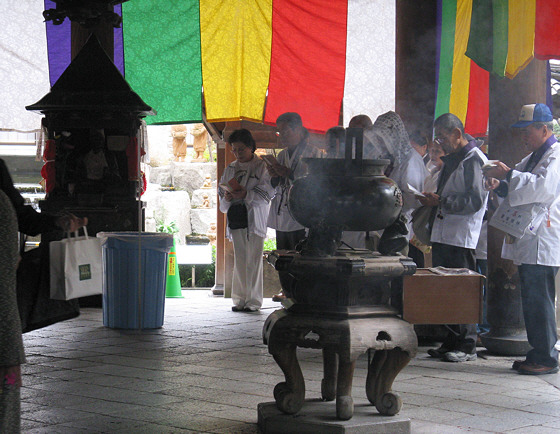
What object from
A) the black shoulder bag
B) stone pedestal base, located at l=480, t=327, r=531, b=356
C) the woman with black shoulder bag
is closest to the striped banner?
the woman with black shoulder bag

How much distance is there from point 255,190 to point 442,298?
388cm

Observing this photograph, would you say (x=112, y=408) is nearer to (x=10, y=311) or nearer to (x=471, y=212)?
(x=10, y=311)

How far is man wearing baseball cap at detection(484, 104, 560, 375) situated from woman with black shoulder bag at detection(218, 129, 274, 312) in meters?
3.53

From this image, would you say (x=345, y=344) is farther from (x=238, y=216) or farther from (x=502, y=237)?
(x=238, y=216)

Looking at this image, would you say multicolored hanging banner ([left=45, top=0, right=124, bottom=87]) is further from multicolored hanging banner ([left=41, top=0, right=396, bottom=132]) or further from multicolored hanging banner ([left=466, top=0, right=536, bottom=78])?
multicolored hanging banner ([left=466, top=0, right=536, bottom=78])

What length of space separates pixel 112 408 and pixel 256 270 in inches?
180

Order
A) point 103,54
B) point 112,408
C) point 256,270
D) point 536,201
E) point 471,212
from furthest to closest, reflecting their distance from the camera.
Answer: point 256,270 → point 103,54 → point 471,212 → point 536,201 → point 112,408

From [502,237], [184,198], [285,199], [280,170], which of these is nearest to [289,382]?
[502,237]

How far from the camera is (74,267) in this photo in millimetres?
4766

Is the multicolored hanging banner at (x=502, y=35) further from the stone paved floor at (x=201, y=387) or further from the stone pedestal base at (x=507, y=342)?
the stone paved floor at (x=201, y=387)

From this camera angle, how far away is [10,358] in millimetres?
3111

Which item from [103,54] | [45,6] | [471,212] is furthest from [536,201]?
[45,6]

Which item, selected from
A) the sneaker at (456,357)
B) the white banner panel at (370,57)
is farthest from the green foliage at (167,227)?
the sneaker at (456,357)

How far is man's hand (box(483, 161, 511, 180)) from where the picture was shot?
5824 mm
